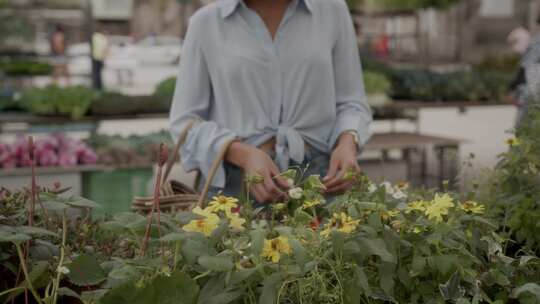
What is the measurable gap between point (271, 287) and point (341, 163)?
1086 millimetres

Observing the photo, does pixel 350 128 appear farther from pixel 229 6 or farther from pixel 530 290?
pixel 530 290

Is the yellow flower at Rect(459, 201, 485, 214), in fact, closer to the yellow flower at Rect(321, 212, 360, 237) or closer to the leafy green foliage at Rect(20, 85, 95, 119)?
the yellow flower at Rect(321, 212, 360, 237)

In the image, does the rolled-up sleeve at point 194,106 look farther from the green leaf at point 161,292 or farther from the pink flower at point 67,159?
the pink flower at point 67,159

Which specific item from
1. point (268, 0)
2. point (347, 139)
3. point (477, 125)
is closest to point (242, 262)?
point (347, 139)

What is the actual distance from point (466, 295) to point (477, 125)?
1093 cm

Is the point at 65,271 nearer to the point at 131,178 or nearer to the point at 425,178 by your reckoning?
the point at 131,178

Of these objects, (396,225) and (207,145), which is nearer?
(396,225)

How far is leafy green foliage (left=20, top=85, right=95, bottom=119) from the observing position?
5.57 metres

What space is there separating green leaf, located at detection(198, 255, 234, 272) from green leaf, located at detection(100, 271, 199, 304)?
35 millimetres

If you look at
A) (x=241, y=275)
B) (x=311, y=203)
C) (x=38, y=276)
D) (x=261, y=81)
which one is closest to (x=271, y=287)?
(x=241, y=275)

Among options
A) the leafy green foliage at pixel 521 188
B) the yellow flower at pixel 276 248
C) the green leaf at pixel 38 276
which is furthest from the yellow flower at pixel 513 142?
the green leaf at pixel 38 276

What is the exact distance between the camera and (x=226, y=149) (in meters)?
1.98

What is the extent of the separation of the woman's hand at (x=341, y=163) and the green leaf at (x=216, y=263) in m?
0.96

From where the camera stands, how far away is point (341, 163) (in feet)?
6.87
